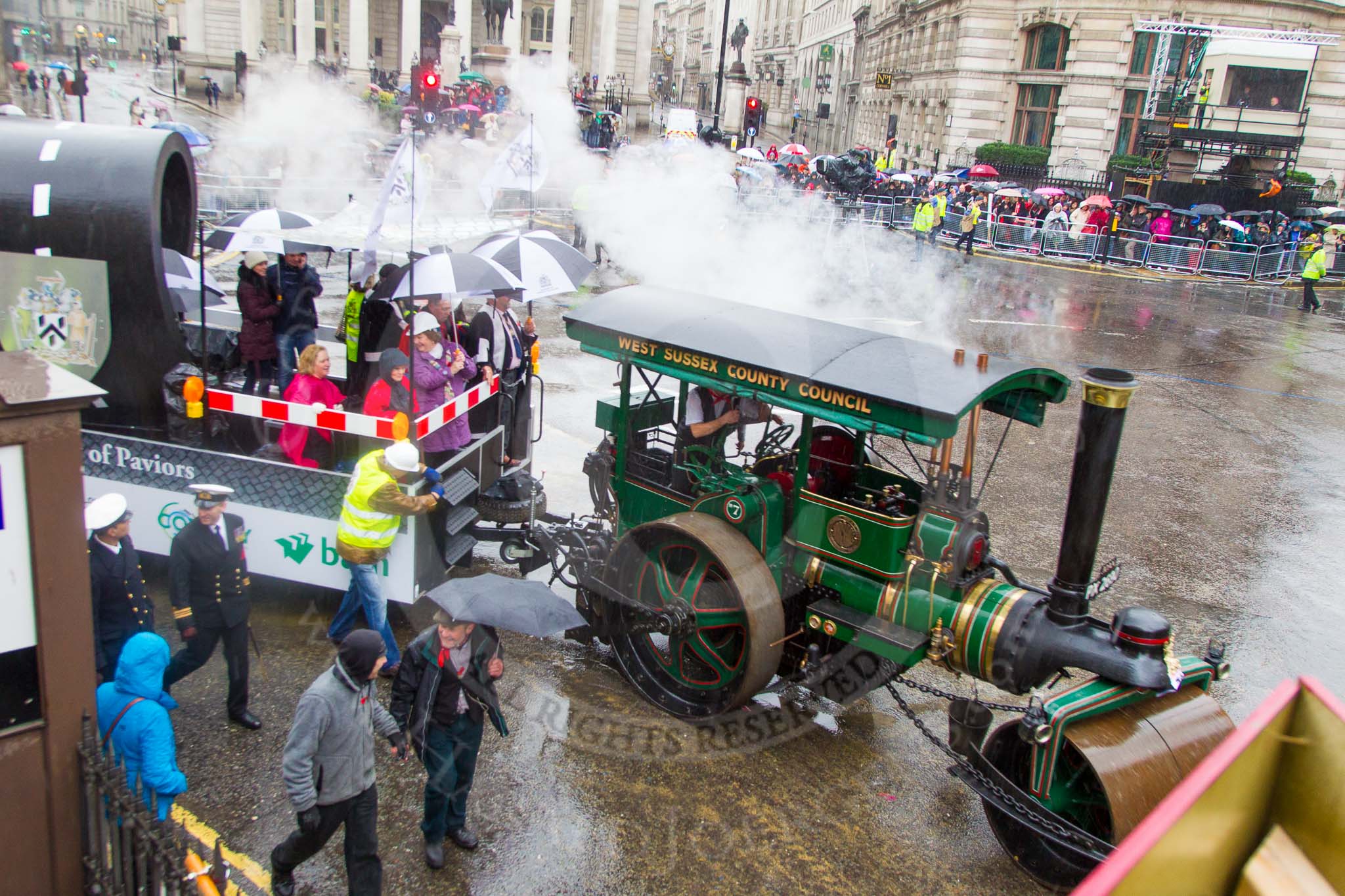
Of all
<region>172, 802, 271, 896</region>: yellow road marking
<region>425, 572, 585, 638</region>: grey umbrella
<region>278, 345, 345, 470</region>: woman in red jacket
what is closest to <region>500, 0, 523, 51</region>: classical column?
<region>278, 345, 345, 470</region>: woman in red jacket

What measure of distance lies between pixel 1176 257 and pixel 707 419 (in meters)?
24.2

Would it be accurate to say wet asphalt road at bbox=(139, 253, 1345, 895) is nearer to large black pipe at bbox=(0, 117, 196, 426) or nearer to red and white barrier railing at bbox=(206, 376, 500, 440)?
red and white barrier railing at bbox=(206, 376, 500, 440)

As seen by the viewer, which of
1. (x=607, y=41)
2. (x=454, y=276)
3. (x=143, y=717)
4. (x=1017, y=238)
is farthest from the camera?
(x=607, y=41)

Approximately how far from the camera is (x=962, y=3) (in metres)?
37.8

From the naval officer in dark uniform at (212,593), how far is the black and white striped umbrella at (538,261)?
306 centimetres

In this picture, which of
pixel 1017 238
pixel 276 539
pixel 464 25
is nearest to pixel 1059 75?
pixel 1017 238

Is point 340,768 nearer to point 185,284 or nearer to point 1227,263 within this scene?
point 185,284

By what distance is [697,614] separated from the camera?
18.0 ft

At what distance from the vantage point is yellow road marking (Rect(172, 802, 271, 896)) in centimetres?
423

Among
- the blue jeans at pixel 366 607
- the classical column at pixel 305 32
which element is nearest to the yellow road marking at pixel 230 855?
the blue jeans at pixel 366 607

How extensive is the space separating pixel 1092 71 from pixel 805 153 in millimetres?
11283

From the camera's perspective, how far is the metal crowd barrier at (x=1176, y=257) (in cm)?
2580

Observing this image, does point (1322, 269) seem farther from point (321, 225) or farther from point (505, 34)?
point (505, 34)

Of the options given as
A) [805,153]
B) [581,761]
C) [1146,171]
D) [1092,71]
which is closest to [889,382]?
[581,761]
